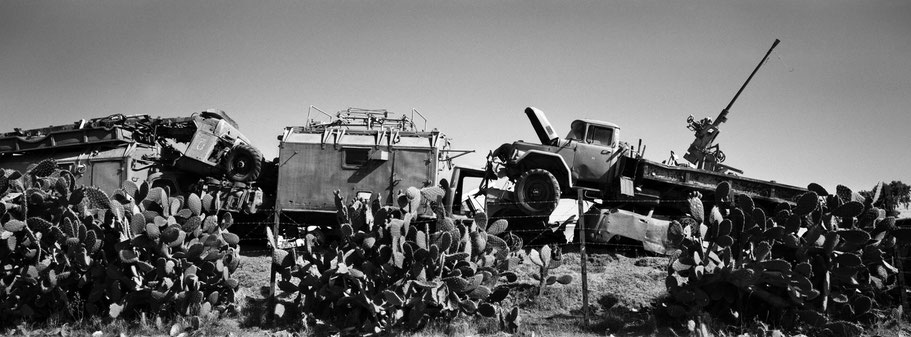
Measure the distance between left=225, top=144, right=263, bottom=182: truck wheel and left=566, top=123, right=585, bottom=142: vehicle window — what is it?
22.1 feet

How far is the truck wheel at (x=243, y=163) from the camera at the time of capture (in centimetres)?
1480

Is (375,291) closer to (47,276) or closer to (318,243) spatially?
(318,243)

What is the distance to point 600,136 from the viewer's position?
48.2ft

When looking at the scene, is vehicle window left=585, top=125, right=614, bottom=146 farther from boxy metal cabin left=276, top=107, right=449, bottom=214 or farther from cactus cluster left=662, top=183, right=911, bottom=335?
cactus cluster left=662, top=183, right=911, bottom=335

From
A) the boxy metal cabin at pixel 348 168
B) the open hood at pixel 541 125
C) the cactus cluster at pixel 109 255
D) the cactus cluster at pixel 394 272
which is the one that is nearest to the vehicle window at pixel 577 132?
the open hood at pixel 541 125

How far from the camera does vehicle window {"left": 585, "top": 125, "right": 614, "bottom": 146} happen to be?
Result: 48.0 ft

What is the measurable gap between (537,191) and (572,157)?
4.75 ft

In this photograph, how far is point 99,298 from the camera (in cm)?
870

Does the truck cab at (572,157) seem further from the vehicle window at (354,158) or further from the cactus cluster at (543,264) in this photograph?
the cactus cluster at (543,264)

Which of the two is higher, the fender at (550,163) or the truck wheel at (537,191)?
the fender at (550,163)

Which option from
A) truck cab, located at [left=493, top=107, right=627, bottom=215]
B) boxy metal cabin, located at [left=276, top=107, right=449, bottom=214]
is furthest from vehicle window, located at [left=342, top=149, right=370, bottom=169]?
truck cab, located at [left=493, top=107, right=627, bottom=215]

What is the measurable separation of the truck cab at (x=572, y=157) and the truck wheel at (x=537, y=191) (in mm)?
25

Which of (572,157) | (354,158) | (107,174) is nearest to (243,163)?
(354,158)

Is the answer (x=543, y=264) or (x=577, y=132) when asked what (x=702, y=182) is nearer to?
(x=577, y=132)
